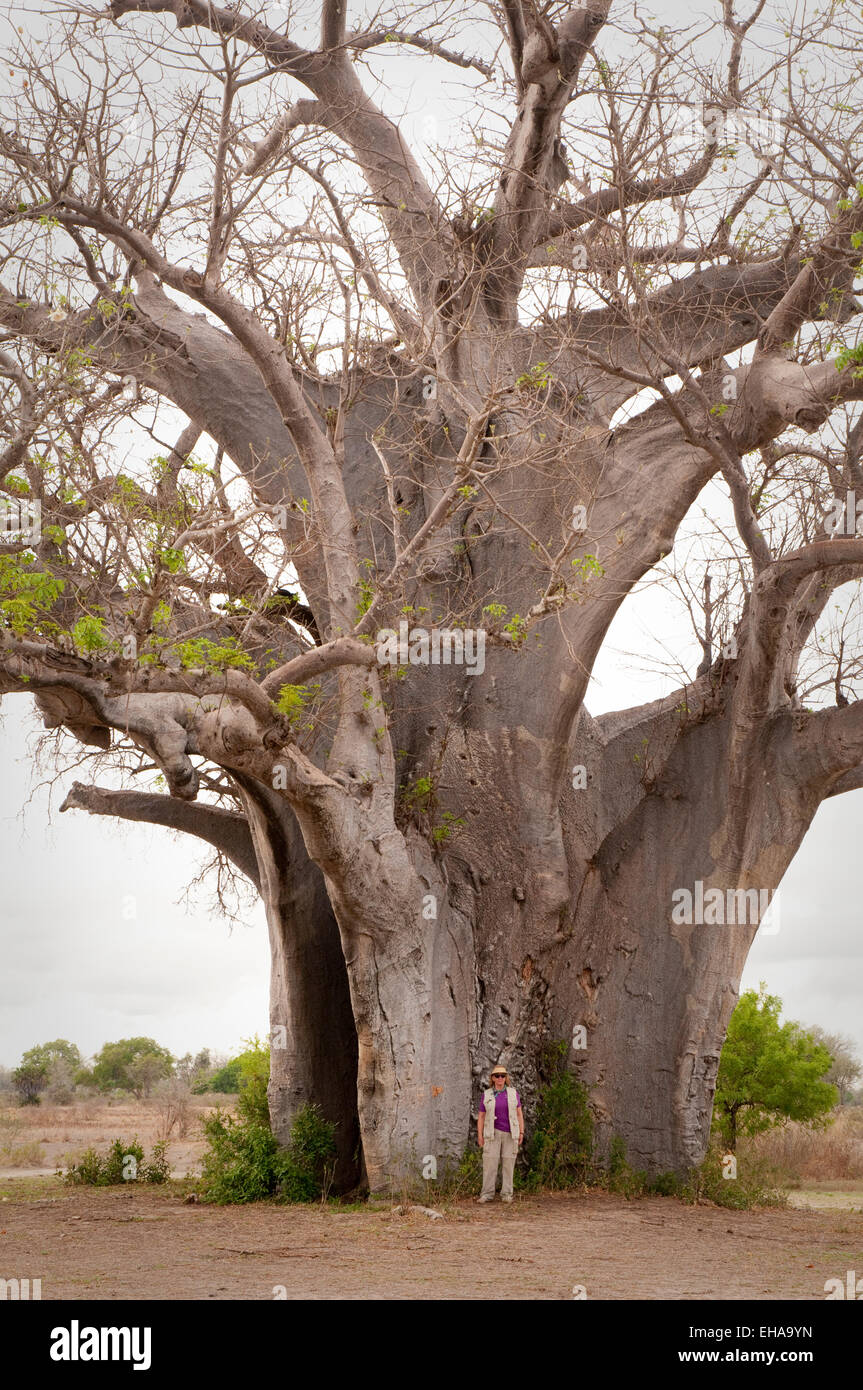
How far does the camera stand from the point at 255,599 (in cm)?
846

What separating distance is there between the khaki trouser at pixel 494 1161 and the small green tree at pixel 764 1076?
629 centimetres

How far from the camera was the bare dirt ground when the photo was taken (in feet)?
19.0

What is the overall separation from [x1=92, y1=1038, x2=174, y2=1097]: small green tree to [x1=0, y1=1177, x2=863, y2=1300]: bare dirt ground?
24.1 meters

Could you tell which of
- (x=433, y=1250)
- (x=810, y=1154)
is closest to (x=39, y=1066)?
(x=810, y=1154)

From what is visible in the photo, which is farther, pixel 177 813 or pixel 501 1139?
pixel 177 813

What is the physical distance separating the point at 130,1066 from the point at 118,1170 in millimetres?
22842

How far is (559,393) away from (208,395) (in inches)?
114

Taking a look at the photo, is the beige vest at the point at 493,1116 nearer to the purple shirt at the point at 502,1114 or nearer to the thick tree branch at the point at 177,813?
the purple shirt at the point at 502,1114

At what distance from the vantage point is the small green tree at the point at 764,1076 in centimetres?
1456

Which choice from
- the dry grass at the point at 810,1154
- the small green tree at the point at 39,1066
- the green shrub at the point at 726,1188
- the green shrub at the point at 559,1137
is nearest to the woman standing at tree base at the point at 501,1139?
the green shrub at the point at 559,1137

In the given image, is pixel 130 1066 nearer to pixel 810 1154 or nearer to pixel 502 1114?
pixel 810 1154

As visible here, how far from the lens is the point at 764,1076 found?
14.6m

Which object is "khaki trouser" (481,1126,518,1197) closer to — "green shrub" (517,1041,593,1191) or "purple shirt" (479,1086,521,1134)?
"purple shirt" (479,1086,521,1134)

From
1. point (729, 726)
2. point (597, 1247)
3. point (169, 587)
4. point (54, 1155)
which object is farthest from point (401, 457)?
point (54, 1155)
